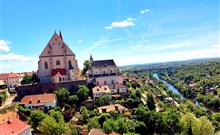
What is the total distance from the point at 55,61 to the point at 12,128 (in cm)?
3271

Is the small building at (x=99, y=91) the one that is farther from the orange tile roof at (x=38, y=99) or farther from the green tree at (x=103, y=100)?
the orange tile roof at (x=38, y=99)

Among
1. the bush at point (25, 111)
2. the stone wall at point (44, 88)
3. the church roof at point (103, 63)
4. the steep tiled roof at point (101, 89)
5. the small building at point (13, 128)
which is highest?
the church roof at point (103, 63)

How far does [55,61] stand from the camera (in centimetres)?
6006

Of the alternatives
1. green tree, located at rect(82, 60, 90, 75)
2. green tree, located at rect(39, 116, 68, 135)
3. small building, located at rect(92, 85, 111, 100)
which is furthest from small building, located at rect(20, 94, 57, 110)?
green tree, located at rect(82, 60, 90, 75)

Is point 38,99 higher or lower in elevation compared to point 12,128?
higher

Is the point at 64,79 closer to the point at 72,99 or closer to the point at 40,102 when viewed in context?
the point at 72,99

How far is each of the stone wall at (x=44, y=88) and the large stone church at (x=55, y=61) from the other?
3837 mm

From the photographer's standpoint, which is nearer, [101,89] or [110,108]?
[110,108]

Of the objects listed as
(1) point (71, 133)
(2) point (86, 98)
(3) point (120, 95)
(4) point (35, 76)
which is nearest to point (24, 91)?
(4) point (35, 76)

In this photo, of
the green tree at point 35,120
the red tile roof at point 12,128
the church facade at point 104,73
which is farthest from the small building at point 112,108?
the red tile roof at point 12,128


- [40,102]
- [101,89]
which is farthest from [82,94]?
[40,102]

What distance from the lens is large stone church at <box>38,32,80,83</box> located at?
59.5 m

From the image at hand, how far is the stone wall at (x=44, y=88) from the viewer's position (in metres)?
53.7

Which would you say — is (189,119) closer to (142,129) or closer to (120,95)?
(142,129)
